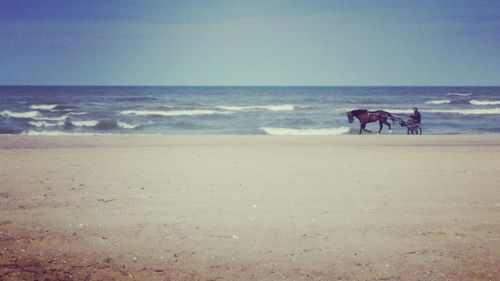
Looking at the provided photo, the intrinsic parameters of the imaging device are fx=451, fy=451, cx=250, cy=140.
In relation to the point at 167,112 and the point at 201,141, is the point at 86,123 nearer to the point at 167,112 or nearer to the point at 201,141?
the point at 167,112

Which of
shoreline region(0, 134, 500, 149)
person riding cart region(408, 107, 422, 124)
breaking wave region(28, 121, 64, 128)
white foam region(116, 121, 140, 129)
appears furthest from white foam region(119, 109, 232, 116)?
person riding cart region(408, 107, 422, 124)

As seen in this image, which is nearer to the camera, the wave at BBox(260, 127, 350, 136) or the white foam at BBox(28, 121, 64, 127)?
the wave at BBox(260, 127, 350, 136)

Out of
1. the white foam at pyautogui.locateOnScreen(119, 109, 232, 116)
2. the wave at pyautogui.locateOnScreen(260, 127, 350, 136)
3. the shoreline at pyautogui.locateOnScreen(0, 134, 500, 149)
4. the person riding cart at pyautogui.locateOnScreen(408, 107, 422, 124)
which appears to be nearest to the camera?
the shoreline at pyautogui.locateOnScreen(0, 134, 500, 149)

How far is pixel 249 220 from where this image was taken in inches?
225

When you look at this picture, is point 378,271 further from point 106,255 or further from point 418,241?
point 106,255

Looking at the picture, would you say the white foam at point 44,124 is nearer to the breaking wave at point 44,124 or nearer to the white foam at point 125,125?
the breaking wave at point 44,124

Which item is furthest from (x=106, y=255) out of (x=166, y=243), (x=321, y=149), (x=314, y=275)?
(x=321, y=149)

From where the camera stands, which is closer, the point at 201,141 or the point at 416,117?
the point at 201,141

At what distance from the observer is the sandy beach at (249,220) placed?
4.35m

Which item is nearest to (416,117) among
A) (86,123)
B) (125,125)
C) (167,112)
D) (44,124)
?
(125,125)

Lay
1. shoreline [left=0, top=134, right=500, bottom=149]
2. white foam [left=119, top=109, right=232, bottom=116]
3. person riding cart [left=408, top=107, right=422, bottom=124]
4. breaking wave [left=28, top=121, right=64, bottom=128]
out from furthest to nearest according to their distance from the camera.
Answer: white foam [left=119, top=109, right=232, bottom=116], breaking wave [left=28, top=121, right=64, bottom=128], person riding cart [left=408, top=107, right=422, bottom=124], shoreline [left=0, top=134, right=500, bottom=149]

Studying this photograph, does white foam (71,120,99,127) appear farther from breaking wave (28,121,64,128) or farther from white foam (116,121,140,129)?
white foam (116,121,140,129)

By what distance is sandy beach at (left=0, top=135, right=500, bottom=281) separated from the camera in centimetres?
435

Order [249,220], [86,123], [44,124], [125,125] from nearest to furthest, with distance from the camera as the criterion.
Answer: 1. [249,220]
2. [44,124]
3. [125,125]
4. [86,123]
